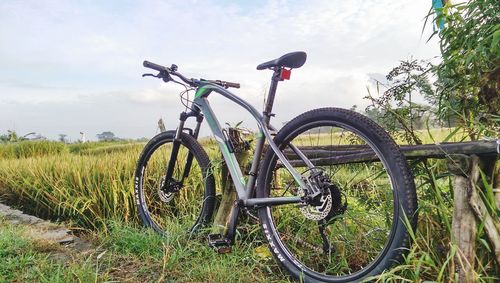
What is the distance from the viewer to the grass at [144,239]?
89.4 inches

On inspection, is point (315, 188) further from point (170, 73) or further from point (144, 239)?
point (170, 73)

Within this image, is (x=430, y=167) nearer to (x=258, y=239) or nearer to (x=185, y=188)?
(x=258, y=239)

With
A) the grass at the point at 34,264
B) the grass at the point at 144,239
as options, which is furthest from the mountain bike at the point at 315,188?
the grass at the point at 34,264

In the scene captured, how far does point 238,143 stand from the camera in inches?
139

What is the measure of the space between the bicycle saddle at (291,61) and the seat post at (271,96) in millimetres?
45

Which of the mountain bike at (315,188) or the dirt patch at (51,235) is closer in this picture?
the mountain bike at (315,188)

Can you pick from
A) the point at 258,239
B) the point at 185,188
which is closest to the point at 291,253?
the point at 258,239

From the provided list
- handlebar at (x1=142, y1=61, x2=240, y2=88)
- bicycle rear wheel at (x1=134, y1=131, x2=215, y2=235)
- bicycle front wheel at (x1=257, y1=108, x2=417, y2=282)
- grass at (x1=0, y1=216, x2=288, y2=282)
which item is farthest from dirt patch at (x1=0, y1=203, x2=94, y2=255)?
bicycle front wheel at (x1=257, y1=108, x2=417, y2=282)

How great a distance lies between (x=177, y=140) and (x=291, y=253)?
61.2 inches

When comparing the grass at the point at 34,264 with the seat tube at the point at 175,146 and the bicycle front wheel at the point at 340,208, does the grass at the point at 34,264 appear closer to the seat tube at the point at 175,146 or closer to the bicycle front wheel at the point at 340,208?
the seat tube at the point at 175,146

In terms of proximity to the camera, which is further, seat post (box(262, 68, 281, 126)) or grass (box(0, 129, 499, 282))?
seat post (box(262, 68, 281, 126))

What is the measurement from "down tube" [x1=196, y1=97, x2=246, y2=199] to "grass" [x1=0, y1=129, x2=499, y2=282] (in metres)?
0.28

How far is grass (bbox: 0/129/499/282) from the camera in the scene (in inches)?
89.4

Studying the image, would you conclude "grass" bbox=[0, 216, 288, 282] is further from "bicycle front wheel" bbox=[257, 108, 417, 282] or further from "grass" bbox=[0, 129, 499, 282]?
"bicycle front wheel" bbox=[257, 108, 417, 282]
